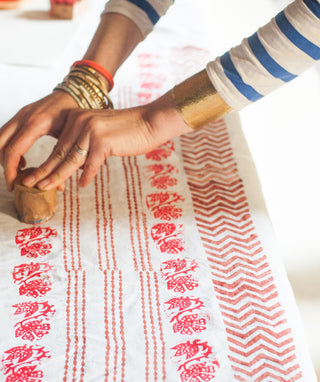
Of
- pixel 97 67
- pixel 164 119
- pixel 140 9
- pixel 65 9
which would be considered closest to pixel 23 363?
Result: pixel 164 119

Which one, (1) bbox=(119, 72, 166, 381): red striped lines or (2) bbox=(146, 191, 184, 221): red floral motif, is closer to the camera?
(1) bbox=(119, 72, 166, 381): red striped lines

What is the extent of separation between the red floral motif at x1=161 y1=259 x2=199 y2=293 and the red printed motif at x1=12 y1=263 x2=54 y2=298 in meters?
0.14

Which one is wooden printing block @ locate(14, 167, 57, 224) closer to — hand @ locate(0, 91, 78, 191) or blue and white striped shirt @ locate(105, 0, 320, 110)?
hand @ locate(0, 91, 78, 191)

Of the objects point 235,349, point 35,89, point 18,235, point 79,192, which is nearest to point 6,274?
point 18,235

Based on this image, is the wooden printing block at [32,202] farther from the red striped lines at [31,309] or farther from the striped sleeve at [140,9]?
the striped sleeve at [140,9]

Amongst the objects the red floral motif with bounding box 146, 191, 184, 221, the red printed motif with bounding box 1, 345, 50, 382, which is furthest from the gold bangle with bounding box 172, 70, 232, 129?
the red printed motif with bounding box 1, 345, 50, 382

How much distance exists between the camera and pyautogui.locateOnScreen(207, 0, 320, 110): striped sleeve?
26.8 inches

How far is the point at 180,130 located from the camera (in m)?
0.76

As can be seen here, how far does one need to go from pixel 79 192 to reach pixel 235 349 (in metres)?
0.34

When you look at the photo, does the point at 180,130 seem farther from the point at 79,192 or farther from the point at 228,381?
the point at 228,381

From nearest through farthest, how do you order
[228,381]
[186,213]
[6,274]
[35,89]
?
[228,381], [6,274], [186,213], [35,89]

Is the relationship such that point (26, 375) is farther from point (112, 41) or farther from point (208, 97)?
point (112, 41)

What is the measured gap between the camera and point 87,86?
0.82 meters

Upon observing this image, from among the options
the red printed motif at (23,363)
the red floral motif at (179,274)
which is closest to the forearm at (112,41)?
the red floral motif at (179,274)
